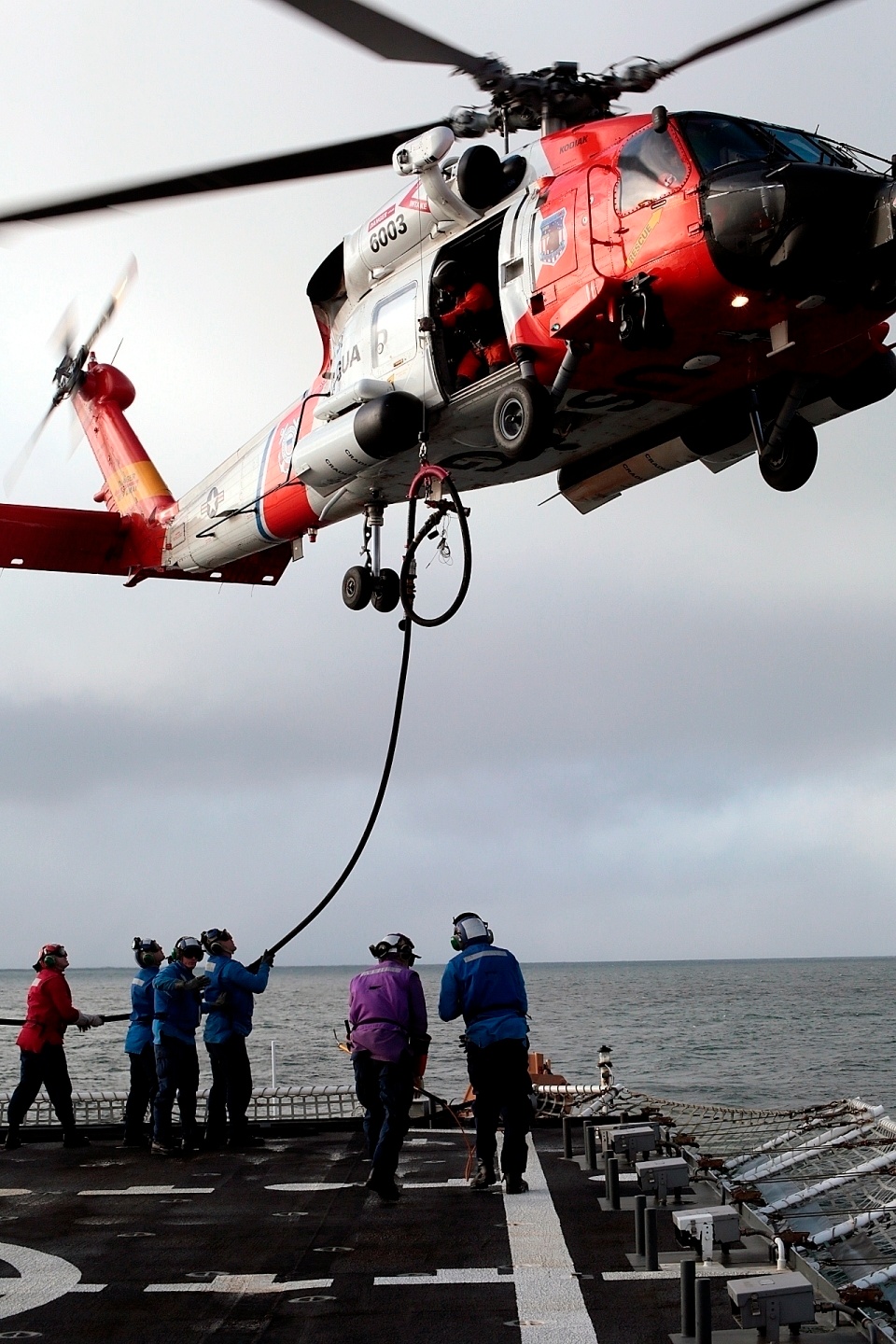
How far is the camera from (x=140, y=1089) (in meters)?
12.5

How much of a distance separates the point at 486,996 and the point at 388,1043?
0.79 meters

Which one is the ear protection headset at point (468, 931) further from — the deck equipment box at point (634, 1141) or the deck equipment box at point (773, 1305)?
the deck equipment box at point (773, 1305)

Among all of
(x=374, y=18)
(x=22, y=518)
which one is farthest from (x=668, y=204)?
(x=22, y=518)

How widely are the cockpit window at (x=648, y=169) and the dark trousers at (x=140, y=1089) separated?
8640 mm

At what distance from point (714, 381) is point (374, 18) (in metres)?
3.35

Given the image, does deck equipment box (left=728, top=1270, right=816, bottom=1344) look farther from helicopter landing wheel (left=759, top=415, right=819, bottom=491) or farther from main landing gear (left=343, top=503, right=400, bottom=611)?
main landing gear (left=343, top=503, right=400, bottom=611)

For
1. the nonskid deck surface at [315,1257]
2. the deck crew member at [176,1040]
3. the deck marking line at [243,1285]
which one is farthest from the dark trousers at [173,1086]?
the deck marking line at [243,1285]

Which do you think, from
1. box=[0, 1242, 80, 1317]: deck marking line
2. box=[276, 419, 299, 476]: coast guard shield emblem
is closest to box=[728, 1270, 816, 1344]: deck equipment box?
box=[0, 1242, 80, 1317]: deck marking line

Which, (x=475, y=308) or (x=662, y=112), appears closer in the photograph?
(x=662, y=112)

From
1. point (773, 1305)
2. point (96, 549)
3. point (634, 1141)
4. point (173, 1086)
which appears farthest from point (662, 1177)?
point (96, 549)

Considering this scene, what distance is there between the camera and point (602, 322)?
8.71 metres

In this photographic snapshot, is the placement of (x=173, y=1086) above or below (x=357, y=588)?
below

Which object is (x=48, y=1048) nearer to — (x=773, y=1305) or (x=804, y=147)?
(x=773, y=1305)

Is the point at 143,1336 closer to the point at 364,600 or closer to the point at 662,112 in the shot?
the point at 364,600
